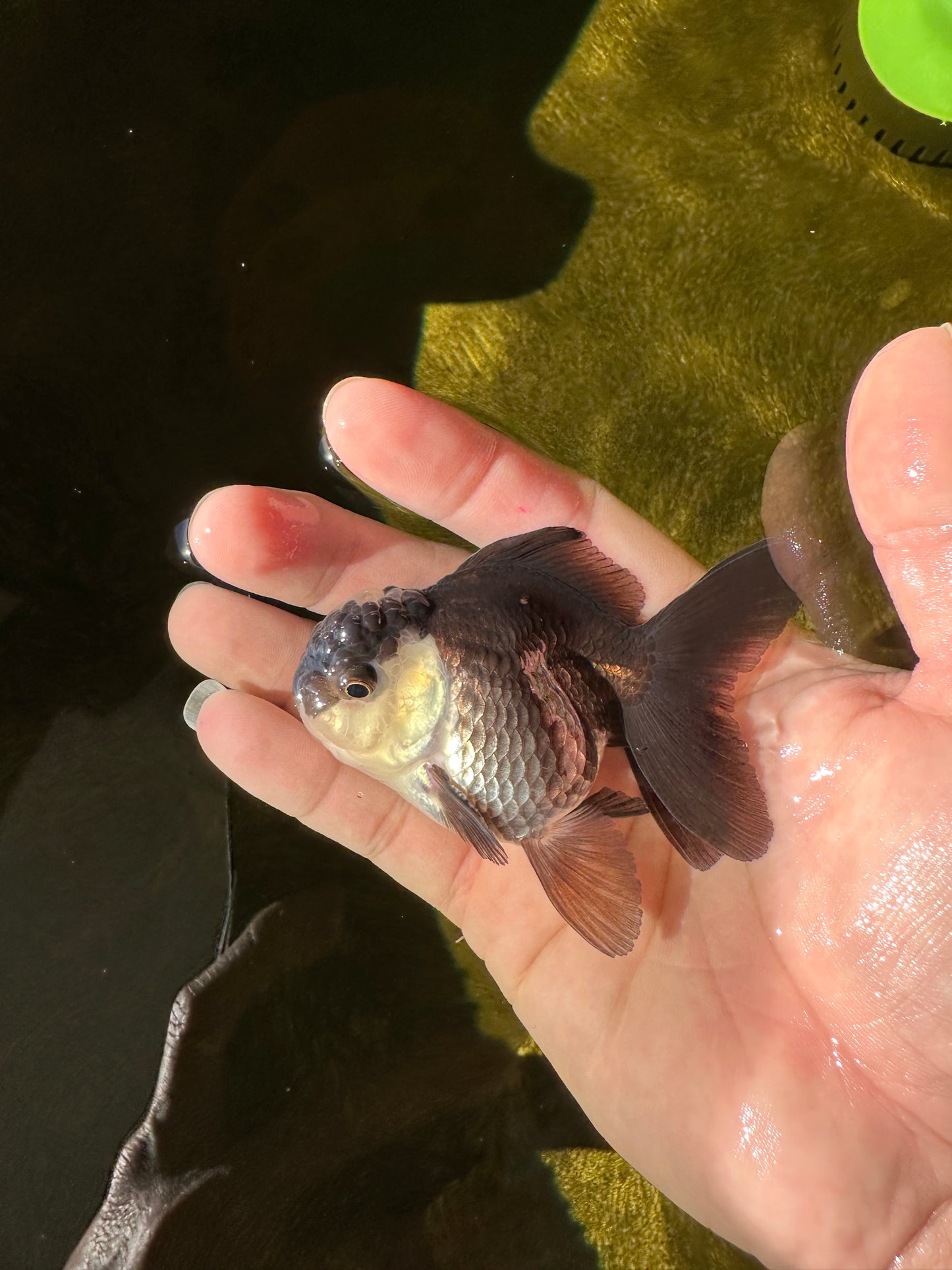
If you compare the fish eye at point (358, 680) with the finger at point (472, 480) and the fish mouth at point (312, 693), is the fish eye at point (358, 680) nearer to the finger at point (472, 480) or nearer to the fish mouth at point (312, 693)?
the fish mouth at point (312, 693)

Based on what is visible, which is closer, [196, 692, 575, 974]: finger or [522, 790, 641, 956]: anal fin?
[522, 790, 641, 956]: anal fin

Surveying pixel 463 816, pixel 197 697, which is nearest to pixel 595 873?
pixel 463 816

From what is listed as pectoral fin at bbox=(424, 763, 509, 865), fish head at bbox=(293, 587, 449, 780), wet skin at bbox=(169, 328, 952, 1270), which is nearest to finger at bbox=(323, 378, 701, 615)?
wet skin at bbox=(169, 328, 952, 1270)

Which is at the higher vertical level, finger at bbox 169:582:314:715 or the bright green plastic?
the bright green plastic

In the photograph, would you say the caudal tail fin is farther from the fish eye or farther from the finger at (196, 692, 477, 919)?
the finger at (196, 692, 477, 919)

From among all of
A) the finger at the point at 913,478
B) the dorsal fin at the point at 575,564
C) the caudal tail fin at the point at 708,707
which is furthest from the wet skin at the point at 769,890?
the dorsal fin at the point at 575,564

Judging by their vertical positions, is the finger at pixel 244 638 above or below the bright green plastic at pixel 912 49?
below

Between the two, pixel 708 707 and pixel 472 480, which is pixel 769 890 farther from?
pixel 472 480
